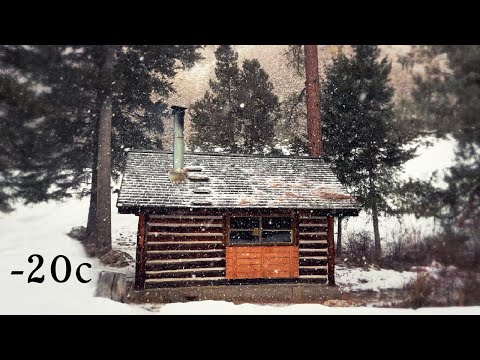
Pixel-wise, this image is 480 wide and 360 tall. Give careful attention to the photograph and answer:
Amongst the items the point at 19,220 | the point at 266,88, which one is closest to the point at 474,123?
the point at 266,88

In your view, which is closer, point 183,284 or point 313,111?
point 183,284

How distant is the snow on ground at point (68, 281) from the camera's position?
7.64m

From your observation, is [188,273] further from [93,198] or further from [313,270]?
[93,198]

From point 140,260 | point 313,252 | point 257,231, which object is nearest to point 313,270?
point 313,252

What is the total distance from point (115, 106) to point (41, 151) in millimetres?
3822

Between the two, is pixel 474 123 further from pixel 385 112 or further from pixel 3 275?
pixel 3 275

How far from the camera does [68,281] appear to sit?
10.5 meters

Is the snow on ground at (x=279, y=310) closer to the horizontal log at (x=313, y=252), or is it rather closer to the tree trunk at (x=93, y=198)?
the horizontal log at (x=313, y=252)

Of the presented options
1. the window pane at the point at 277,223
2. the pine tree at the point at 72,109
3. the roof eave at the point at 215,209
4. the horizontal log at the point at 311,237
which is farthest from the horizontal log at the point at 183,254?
the pine tree at the point at 72,109

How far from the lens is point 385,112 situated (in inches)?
633

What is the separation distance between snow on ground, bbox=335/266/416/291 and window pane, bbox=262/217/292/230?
9.41ft

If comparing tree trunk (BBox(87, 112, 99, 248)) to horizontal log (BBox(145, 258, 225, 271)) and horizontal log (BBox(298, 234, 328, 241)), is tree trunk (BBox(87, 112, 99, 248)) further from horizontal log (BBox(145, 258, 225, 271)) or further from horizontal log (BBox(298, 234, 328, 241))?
horizontal log (BBox(298, 234, 328, 241))

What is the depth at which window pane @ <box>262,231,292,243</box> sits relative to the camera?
11.3 metres

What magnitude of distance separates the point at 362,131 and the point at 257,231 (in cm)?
739
